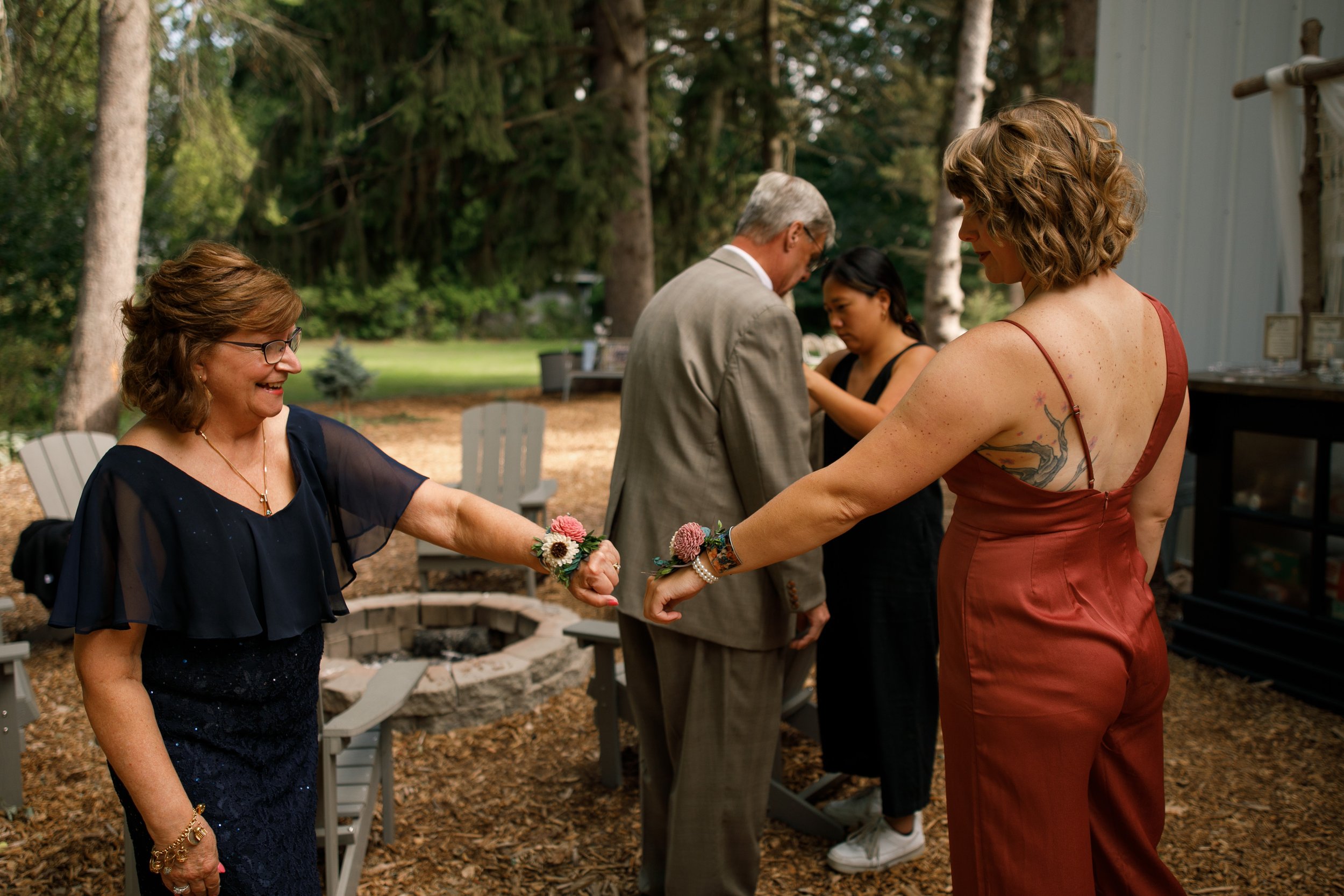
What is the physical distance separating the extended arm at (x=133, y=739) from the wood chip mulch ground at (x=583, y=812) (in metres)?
1.34

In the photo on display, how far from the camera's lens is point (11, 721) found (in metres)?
3.34

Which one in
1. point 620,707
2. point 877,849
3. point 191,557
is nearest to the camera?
point 191,557

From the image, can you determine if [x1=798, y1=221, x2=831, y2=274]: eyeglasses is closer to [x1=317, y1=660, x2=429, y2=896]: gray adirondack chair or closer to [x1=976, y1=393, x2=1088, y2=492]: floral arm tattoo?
[x1=976, y1=393, x2=1088, y2=492]: floral arm tattoo

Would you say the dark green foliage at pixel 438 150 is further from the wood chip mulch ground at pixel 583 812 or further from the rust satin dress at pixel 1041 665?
the rust satin dress at pixel 1041 665

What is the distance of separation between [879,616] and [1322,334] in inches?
120

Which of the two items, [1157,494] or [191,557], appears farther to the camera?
[1157,494]

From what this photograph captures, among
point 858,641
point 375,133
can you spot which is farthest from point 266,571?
point 375,133

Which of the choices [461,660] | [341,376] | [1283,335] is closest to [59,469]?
[461,660]

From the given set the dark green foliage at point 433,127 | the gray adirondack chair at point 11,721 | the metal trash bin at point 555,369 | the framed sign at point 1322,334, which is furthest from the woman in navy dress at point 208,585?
the metal trash bin at point 555,369

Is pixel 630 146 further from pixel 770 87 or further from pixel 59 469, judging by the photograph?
pixel 59 469

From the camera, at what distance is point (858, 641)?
300 centimetres

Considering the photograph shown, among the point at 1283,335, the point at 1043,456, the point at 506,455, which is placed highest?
the point at 1283,335

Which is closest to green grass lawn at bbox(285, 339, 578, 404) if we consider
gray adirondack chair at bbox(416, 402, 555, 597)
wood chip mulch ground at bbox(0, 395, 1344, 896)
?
gray adirondack chair at bbox(416, 402, 555, 597)

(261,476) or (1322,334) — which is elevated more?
(1322,334)
